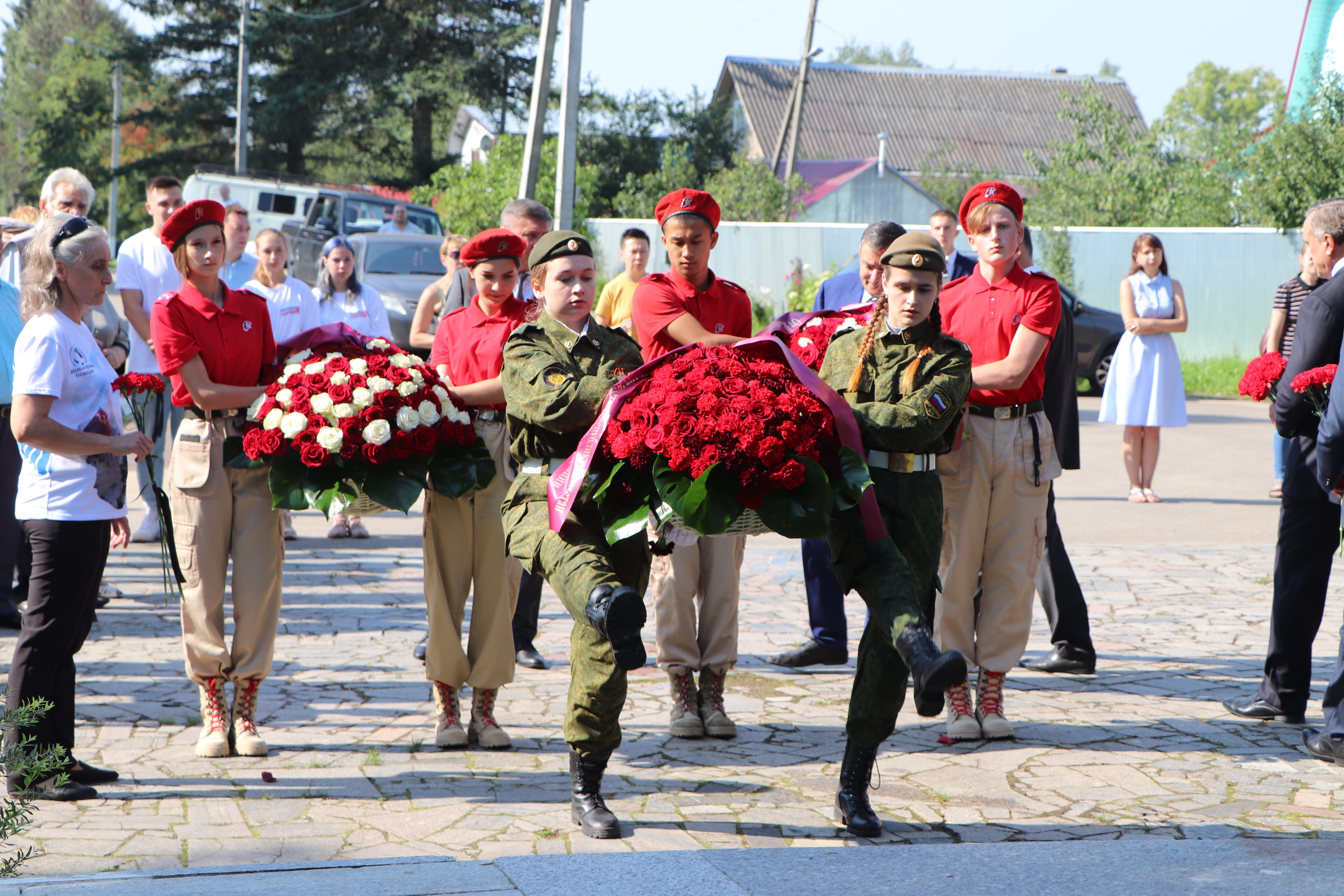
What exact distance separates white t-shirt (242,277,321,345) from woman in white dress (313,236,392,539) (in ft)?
0.34

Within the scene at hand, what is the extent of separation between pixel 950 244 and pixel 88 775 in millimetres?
5024

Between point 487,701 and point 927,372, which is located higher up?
point 927,372

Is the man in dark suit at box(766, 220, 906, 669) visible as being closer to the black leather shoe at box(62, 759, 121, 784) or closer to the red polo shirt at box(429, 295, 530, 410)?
the red polo shirt at box(429, 295, 530, 410)

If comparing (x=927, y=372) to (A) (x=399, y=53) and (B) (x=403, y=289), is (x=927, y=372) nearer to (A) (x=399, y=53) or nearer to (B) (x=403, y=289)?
(B) (x=403, y=289)

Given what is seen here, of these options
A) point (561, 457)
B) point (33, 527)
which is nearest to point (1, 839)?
point (33, 527)

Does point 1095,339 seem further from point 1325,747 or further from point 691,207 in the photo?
point 691,207

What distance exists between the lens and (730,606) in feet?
18.2

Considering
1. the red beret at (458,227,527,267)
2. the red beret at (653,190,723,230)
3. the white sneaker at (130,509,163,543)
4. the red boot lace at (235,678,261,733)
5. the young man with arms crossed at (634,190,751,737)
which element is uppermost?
the red beret at (653,190,723,230)

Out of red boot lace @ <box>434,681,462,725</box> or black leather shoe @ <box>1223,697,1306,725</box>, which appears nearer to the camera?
red boot lace @ <box>434,681,462,725</box>

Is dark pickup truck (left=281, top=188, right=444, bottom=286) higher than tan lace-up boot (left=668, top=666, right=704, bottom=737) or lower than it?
higher

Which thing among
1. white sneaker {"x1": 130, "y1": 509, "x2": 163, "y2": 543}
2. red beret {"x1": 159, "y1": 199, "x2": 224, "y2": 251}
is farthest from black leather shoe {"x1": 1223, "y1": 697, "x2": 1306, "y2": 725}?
white sneaker {"x1": 130, "y1": 509, "x2": 163, "y2": 543}

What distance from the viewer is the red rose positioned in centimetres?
479

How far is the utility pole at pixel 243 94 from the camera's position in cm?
3844

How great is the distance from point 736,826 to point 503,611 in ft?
4.73
